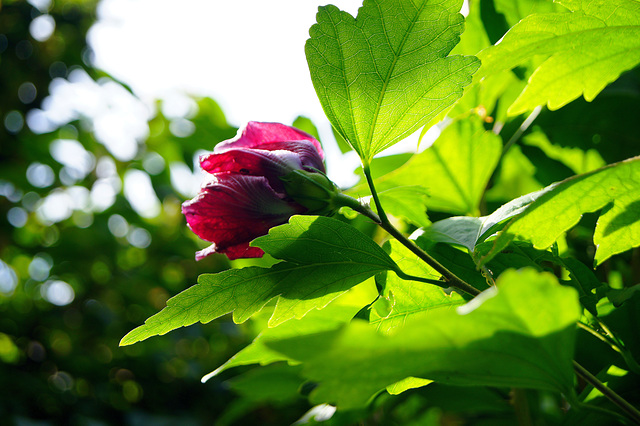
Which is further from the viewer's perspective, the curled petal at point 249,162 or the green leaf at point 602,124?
the green leaf at point 602,124

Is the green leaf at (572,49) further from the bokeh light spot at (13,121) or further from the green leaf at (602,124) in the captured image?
the bokeh light spot at (13,121)

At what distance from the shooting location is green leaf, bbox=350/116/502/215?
71cm

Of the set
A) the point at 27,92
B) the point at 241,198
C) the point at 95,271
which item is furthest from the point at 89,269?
the point at 241,198

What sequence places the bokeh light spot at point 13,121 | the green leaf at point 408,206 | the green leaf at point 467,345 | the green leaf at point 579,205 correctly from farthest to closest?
the bokeh light spot at point 13,121 < the green leaf at point 408,206 < the green leaf at point 579,205 < the green leaf at point 467,345

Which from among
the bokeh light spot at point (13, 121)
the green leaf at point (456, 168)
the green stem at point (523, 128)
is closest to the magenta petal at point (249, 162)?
the green leaf at point (456, 168)

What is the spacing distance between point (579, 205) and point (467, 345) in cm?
18

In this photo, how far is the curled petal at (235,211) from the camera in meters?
0.45

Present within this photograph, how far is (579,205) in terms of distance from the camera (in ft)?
1.25

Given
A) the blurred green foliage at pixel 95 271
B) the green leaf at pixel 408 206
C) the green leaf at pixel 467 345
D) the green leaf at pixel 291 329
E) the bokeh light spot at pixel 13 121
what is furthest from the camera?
the bokeh light spot at pixel 13 121

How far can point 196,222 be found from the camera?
46cm

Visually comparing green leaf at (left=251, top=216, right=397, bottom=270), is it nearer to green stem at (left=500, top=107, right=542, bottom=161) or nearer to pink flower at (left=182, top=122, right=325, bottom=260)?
pink flower at (left=182, top=122, right=325, bottom=260)

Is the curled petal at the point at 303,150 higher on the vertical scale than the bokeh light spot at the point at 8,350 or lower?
higher

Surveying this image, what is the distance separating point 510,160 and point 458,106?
0.80 feet

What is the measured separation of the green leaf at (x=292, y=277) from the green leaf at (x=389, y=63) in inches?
4.3
